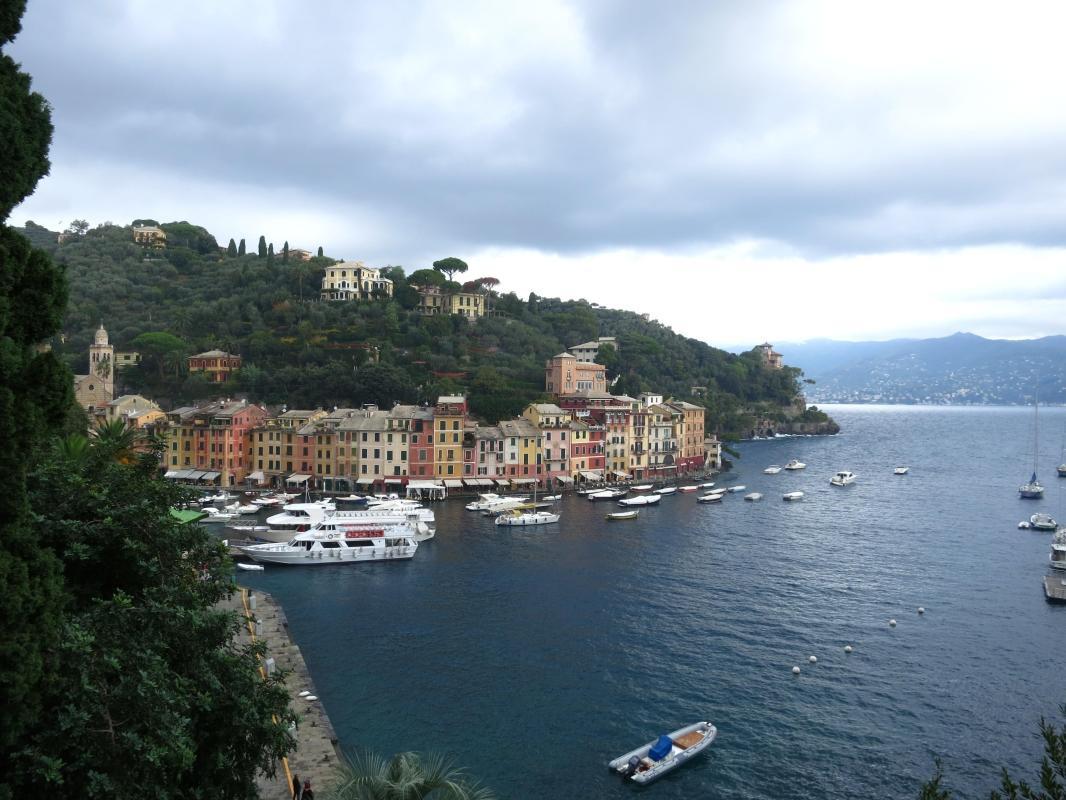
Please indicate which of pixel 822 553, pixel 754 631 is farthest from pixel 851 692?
pixel 822 553

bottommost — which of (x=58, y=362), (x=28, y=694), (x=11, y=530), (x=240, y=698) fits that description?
(x=240, y=698)

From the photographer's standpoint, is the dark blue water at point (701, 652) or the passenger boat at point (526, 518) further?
the passenger boat at point (526, 518)

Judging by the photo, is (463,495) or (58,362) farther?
(463,495)

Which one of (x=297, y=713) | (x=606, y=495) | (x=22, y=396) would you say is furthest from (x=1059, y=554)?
(x=22, y=396)

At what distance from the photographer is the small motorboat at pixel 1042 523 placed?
60.5 metres

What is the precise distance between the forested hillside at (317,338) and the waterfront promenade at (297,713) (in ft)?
183

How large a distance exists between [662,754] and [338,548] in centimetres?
2993

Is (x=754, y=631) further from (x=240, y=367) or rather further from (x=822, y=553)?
(x=240, y=367)

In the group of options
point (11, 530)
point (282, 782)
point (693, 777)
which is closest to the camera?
point (11, 530)

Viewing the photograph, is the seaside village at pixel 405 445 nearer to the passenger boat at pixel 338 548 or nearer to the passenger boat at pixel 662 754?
the passenger boat at pixel 338 548

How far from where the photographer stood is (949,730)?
25906 mm

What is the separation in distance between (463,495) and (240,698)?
59668 millimetres

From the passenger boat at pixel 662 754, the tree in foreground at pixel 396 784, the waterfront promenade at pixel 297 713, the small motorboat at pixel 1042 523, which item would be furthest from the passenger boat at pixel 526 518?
the tree in foreground at pixel 396 784

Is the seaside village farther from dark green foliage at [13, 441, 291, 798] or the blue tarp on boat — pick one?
dark green foliage at [13, 441, 291, 798]
